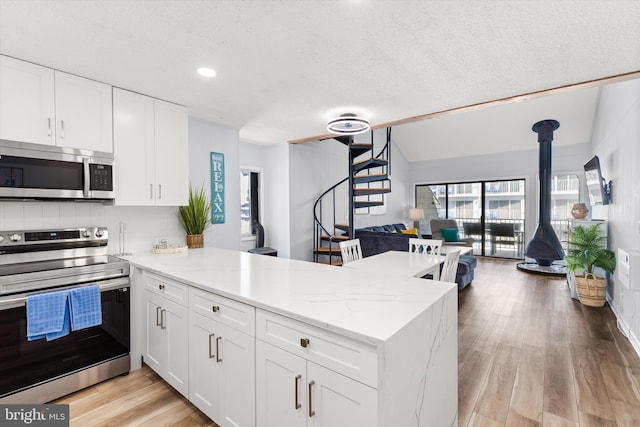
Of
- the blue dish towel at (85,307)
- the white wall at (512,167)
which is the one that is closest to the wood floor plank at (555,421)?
the blue dish towel at (85,307)

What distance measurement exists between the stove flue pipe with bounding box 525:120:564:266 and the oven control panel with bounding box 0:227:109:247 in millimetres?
6846

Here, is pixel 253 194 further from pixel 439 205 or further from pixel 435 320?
pixel 439 205

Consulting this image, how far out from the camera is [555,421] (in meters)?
1.87

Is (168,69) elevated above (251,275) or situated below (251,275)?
above

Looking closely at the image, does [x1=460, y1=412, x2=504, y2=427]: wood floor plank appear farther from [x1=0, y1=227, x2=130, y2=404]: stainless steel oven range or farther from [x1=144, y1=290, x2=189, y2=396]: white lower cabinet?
[x1=0, y1=227, x2=130, y2=404]: stainless steel oven range

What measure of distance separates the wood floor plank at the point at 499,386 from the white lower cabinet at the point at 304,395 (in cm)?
131

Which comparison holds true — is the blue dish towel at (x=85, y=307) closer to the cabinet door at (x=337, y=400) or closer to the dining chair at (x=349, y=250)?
the cabinet door at (x=337, y=400)

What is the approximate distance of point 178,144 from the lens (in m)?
2.99

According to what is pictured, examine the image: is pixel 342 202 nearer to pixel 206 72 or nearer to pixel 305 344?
pixel 206 72

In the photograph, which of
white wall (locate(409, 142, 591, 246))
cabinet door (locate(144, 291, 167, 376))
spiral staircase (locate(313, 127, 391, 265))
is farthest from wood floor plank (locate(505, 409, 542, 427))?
white wall (locate(409, 142, 591, 246))

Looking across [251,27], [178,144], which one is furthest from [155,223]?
[251,27]

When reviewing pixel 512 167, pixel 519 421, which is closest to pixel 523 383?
pixel 519 421

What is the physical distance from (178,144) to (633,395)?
4089 millimetres

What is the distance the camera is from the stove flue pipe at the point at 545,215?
581cm
